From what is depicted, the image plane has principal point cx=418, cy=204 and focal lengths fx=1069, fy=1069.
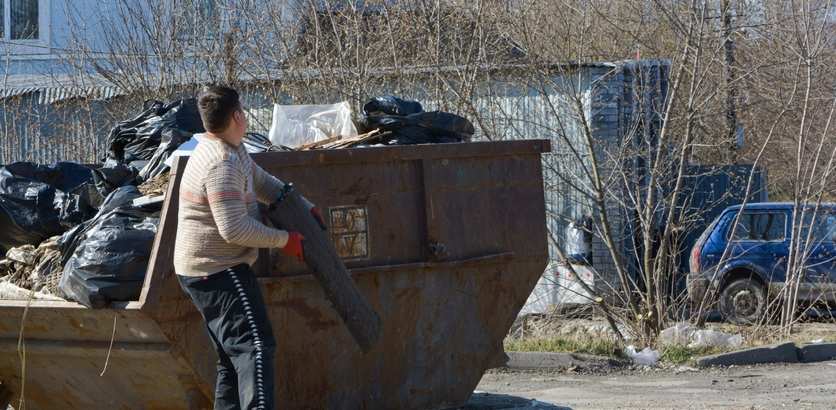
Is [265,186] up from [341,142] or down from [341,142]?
down

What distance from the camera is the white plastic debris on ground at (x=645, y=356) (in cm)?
895

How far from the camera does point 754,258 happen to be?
1337 cm

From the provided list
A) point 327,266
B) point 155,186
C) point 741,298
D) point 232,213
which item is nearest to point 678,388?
point 327,266

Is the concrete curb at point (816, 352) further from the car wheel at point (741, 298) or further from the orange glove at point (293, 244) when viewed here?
the orange glove at point (293, 244)

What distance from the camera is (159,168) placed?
5.73 m

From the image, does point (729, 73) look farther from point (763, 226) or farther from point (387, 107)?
point (387, 107)

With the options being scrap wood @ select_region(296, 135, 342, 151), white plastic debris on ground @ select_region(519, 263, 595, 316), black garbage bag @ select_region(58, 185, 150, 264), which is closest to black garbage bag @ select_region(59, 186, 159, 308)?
black garbage bag @ select_region(58, 185, 150, 264)

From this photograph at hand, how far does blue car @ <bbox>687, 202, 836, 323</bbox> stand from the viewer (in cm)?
1255

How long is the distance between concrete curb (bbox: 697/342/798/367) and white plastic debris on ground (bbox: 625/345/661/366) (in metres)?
0.36

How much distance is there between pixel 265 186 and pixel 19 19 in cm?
1585

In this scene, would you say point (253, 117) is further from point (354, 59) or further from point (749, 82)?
point (749, 82)

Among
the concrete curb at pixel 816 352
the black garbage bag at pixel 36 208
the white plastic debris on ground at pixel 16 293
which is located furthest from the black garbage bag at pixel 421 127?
the concrete curb at pixel 816 352

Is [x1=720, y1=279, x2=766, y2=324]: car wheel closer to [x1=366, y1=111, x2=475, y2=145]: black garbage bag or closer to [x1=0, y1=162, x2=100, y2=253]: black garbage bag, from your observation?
[x1=366, y1=111, x2=475, y2=145]: black garbage bag

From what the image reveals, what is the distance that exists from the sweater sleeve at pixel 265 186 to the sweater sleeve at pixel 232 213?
0.62 ft
